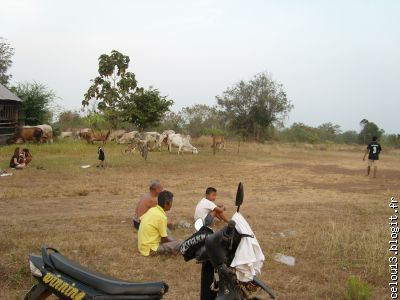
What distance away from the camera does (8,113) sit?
1072 inches

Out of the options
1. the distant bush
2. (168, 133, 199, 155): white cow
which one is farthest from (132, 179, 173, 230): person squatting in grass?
(168, 133, 199, 155): white cow

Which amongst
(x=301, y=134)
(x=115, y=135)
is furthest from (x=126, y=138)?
(x=301, y=134)

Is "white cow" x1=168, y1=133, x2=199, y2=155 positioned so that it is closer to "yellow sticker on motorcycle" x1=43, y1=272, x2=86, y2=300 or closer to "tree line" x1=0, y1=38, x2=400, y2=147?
"tree line" x1=0, y1=38, x2=400, y2=147

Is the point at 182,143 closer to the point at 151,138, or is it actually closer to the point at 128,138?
the point at 151,138

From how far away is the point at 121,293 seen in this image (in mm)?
2932

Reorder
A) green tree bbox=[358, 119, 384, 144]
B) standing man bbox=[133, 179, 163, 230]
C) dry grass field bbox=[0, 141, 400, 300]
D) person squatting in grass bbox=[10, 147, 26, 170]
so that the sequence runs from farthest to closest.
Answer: green tree bbox=[358, 119, 384, 144] < person squatting in grass bbox=[10, 147, 26, 170] < standing man bbox=[133, 179, 163, 230] < dry grass field bbox=[0, 141, 400, 300]

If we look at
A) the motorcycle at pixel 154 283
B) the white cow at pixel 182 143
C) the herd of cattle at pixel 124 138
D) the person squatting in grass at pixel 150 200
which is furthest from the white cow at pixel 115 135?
the motorcycle at pixel 154 283

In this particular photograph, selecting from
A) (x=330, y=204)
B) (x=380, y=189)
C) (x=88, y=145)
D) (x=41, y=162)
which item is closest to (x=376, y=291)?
(x=330, y=204)

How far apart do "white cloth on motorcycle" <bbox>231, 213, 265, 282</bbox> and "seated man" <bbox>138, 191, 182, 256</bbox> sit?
345cm

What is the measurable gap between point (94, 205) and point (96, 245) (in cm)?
389

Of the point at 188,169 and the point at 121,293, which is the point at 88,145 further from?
the point at 121,293

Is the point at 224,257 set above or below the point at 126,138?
above

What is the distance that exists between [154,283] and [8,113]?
2675 cm

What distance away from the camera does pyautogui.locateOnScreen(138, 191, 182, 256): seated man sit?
6422 millimetres
